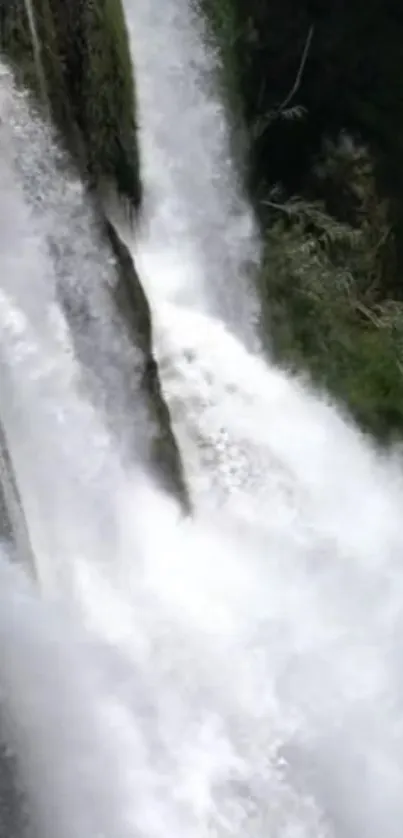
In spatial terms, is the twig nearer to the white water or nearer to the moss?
the moss

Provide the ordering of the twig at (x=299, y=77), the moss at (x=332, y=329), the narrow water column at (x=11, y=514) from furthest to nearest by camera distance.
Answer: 1. the twig at (x=299, y=77)
2. the moss at (x=332, y=329)
3. the narrow water column at (x=11, y=514)

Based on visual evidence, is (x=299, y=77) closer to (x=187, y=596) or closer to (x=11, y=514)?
(x=187, y=596)

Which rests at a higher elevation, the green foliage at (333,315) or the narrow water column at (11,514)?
the green foliage at (333,315)

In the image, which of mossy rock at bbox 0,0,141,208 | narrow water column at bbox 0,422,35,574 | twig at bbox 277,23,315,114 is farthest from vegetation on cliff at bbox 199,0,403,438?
narrow water column at bbox 0,422,35,574

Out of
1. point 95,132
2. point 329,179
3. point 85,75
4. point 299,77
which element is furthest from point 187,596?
point 299,77

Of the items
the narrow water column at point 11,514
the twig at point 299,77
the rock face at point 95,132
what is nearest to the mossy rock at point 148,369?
the rock face at point 95,132

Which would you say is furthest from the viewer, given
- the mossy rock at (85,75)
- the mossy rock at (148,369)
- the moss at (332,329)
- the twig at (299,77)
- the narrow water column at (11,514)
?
the twig at (299,77)

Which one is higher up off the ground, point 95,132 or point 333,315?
point 95,132

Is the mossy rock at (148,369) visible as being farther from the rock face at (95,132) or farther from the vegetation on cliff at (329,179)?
the vegetation on cliff at (329,179)
